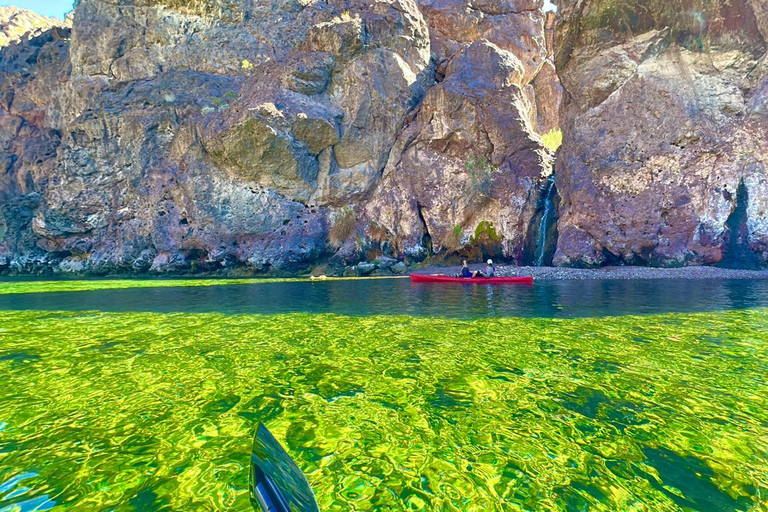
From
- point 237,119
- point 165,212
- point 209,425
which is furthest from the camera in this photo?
point 165,212

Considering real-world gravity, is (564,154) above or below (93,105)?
below

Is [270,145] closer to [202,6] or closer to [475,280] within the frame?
[202,6]

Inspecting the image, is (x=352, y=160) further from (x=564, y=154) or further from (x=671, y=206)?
(x=671, y=206)

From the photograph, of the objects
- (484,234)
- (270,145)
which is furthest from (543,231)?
(270,145)

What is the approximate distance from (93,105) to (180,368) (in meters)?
51.7

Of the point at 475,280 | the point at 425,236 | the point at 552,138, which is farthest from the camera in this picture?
the point at 552,138

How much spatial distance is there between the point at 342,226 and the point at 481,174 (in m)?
15.9

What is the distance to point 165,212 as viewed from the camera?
1601 inches

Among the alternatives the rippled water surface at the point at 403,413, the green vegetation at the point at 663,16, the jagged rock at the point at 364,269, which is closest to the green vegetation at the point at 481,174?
the jagged rock at the point at 364,269

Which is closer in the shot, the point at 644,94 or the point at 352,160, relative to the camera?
the point at 644,94

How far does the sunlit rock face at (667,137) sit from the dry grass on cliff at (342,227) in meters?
21.0

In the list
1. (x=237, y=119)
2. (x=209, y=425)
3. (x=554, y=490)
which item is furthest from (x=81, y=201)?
(x=554, y=490)

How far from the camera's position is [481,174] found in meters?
37.1

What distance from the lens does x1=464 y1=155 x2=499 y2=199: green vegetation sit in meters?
36.5
